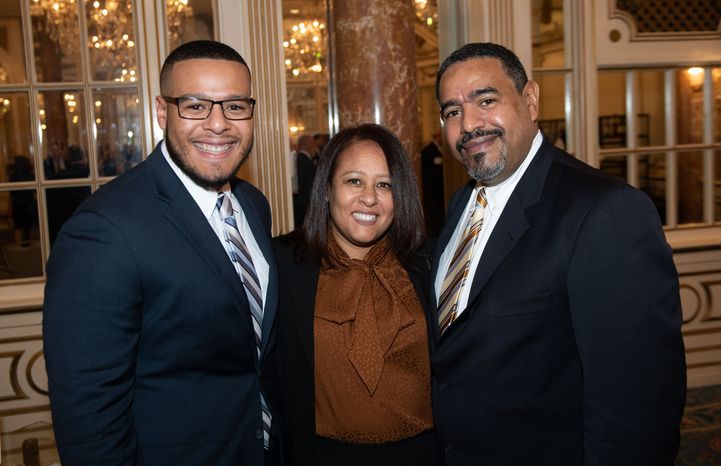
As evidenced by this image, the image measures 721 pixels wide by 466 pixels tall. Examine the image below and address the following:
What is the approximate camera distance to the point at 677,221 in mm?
4328

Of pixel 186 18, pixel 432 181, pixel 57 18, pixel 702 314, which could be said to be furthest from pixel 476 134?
pixel 432 181

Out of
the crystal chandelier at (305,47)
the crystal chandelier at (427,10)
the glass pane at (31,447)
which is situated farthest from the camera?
the crystal chandelier at (305,47)

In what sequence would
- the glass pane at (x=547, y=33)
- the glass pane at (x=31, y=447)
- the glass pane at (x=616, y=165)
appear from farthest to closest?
the glass pane at (x=616, y=165) < the glass pane at (x=547, y=33) < the glass pane at (x=31, y=447)

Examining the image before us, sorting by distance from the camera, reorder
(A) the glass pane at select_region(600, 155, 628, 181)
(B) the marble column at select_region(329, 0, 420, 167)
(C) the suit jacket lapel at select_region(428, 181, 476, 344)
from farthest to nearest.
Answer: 1. (A) the glass pane at select_region(600, 155, 628, 181)
2. (B) the marble column at select_region(329, 0, 420, 167)
3. (C) the suit jacket lapel at select_region(428, 181, 476, 344)

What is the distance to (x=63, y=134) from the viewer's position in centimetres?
354

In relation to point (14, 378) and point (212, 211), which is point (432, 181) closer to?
point (14, 378)

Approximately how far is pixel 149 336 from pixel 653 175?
12.4 ft

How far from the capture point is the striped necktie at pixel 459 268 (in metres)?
1.72

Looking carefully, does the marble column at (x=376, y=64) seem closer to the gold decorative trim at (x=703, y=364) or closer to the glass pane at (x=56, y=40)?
the glass pane at (x=56, y=40)

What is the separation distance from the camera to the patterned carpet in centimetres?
321

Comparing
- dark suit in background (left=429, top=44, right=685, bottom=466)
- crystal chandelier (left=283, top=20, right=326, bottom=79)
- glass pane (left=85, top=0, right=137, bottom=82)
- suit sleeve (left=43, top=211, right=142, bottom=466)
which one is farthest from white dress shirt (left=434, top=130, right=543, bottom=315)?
crystal chandelier (left=283, top=20, right=326, bottom=79)

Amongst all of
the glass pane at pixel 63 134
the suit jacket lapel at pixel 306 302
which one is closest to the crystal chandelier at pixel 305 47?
the glass pane at pixel 63 134

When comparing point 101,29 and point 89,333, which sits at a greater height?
point 101,29

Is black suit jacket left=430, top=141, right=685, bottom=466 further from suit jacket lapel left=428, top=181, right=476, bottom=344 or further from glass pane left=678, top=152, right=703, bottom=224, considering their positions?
glass pane left=678, top=152, right=703, bottom=224
